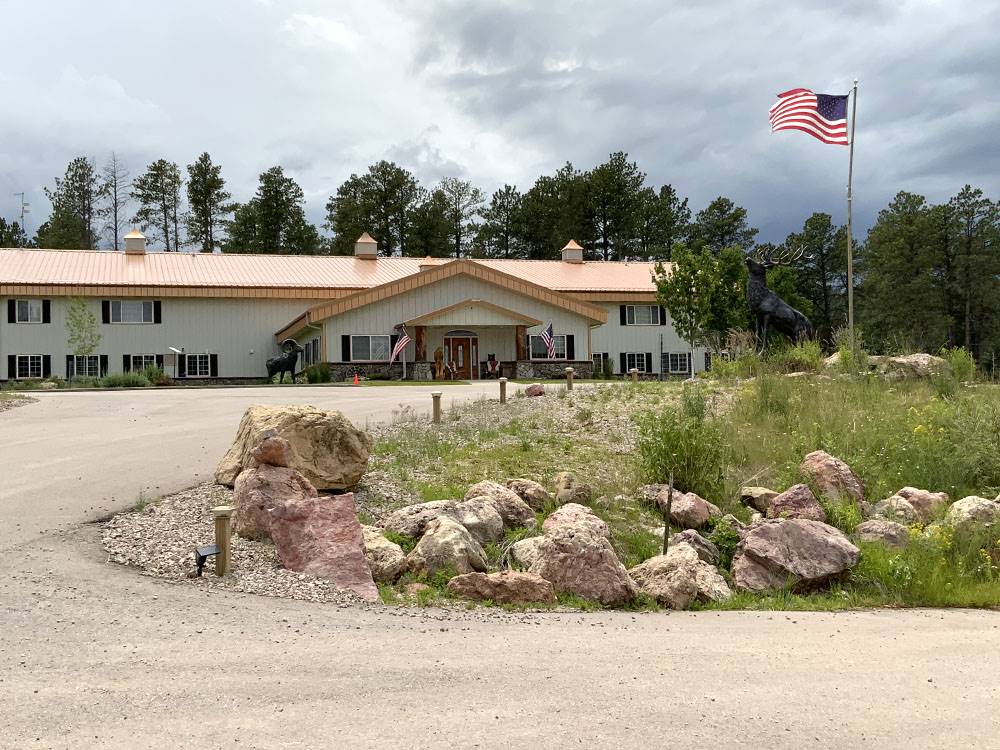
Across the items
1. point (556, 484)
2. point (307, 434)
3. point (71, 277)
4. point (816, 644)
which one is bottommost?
point (816, 644)

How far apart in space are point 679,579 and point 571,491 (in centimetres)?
260

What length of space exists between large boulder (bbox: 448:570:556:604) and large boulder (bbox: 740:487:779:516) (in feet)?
13.0

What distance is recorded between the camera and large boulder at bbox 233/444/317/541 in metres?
7.96

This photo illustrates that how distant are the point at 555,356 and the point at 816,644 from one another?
3420 cm

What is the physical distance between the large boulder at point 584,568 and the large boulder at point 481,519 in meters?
0.99

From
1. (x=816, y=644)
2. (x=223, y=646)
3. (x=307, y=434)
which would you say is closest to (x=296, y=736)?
(x=223, y=646)

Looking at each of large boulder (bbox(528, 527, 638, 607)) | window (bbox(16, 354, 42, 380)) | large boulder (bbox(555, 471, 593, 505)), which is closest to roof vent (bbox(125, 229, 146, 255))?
window (bbox(16, 354, 42, 380))

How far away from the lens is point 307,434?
370 inches

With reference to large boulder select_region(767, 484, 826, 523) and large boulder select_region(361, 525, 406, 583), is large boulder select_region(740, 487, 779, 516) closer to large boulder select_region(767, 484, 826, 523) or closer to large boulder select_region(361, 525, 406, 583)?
large boulder select_region(767, 484, 826, 523)

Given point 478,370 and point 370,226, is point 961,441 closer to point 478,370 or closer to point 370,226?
point 478,370

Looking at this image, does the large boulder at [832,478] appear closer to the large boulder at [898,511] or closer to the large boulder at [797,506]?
the large boulder at [898,511]

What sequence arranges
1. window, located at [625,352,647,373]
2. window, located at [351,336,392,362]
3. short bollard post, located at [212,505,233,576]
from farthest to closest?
window, located at [625,352,647,373]
window, located at [351,336,392,362]
short bollard post, located at [212,505,233,576]

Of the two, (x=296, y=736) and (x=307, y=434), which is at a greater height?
(x=307, y=434)

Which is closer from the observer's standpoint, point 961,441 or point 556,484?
point 556,484
